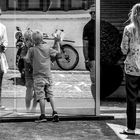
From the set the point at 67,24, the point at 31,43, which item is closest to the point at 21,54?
the point at 31,43

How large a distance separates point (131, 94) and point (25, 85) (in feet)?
7.49

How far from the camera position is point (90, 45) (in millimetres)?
8531

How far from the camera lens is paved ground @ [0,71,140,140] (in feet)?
24.3

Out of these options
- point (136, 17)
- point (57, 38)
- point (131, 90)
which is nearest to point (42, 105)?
point (57, 38)

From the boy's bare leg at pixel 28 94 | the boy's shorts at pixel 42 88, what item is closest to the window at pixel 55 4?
the boy's shorts at pixel 42 88

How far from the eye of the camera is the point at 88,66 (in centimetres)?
853

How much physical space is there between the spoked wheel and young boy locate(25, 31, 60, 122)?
0.47 meters

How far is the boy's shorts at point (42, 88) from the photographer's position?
8.05 m

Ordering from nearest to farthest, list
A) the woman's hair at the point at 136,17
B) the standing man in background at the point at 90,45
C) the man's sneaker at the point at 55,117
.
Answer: the woman's hair at the point at 136,17, the man's sneaker at the point at 55,117, the standing man in background at the point at 90,45

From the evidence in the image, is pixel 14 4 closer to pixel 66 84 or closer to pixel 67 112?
pixel 66 84

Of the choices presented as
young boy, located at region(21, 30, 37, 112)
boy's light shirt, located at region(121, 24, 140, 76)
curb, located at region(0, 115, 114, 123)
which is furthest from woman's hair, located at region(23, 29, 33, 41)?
boy's light shirt, located at region(121, 24, 140, 76)

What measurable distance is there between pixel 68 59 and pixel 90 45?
1.45ft

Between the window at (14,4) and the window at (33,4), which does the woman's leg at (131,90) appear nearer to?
the window at (33,4)

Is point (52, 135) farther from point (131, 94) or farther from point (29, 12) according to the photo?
point (29, 12)
